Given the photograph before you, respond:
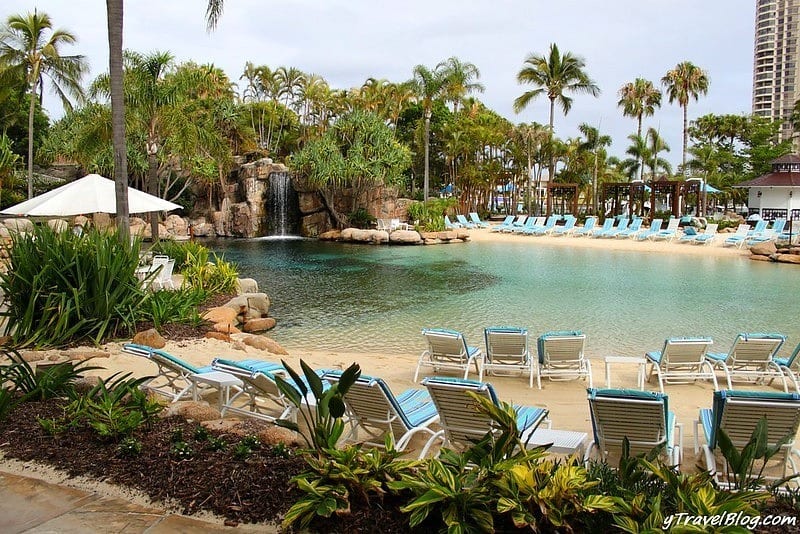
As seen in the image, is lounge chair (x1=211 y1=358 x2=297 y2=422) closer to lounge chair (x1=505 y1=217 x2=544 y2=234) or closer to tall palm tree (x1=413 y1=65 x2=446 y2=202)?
lounge chair (x1=505 y1=217 x2=544 y2=234)

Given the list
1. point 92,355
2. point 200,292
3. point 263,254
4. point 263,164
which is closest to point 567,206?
point 263,164

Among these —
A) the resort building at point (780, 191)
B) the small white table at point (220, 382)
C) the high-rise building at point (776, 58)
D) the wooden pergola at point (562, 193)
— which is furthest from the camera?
the high-rise building at point (776, 58)

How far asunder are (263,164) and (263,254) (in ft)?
43.0

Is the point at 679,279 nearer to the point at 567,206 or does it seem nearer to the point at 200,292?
the point at 200,292

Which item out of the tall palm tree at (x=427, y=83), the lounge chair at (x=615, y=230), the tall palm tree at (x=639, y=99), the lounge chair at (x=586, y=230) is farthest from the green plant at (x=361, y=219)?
the tall palm tree at (x=639, y=99)

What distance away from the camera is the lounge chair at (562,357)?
7.48m

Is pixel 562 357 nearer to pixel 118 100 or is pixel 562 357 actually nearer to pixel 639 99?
pixel 118 100

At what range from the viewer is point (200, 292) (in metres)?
11.0

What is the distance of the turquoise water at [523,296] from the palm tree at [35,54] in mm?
13516

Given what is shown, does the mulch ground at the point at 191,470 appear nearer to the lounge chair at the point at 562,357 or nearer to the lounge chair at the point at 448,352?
the lounge chair at the point at 448,352

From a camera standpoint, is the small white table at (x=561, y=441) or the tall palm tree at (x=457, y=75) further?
the tall palm tree at (x=457, y=75)

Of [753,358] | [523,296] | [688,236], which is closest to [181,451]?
[753,358]

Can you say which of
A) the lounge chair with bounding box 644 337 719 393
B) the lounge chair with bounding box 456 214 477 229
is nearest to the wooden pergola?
the lounge chair with bounding box 456 214 477 229

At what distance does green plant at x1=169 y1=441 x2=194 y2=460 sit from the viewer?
386cm
